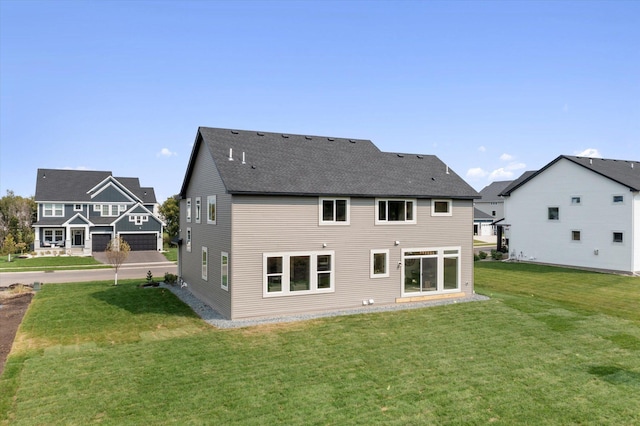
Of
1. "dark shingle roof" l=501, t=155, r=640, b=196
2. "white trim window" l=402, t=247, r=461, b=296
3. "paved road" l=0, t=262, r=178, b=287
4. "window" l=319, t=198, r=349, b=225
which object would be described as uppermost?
"dark shingle roof" l=501, t=155, r=640, b=196

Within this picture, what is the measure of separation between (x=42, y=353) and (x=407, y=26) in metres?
21.3

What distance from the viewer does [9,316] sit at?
705 inches

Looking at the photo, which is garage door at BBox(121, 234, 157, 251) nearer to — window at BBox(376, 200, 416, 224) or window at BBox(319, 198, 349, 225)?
window at BBox(319, 198, 349, 225)

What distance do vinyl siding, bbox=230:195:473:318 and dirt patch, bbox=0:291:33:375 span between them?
7607 millimetres

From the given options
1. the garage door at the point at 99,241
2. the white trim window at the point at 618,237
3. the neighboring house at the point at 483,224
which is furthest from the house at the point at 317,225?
the neighboring house at the point at 483,224

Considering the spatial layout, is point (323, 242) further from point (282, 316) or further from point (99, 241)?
point (99, 241)

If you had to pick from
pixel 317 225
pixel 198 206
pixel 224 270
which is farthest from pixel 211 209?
pixel 317 225

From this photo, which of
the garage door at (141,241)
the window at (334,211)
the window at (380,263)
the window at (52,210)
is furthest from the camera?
the garage door at (141,241)

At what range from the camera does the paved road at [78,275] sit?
91.6ft

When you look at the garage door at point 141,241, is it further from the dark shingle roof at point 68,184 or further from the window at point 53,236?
the dark shingle roof at point 68,184

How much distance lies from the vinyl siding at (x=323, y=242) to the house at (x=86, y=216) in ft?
118

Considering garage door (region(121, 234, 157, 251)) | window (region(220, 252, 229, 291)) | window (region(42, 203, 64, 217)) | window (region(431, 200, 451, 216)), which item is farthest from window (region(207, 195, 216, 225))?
window (region(42, 203, 64, 217))

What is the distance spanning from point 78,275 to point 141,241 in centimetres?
1806

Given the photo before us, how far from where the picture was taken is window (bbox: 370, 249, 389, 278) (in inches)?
744
